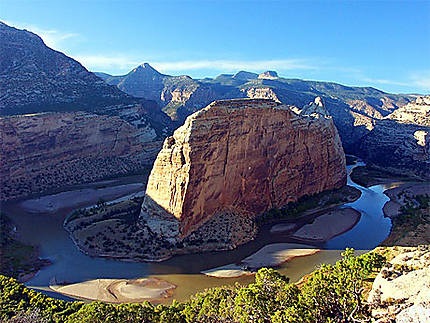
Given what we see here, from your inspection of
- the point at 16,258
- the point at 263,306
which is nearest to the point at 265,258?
the point at 263,306

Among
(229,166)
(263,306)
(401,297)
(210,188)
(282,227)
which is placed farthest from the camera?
(282,227)

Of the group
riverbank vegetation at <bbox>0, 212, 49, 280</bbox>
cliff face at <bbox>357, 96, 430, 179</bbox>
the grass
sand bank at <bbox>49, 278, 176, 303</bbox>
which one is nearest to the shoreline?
the grass

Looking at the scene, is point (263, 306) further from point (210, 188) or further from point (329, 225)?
point (329, 225)

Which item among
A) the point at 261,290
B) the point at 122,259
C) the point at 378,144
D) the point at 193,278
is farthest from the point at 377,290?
the point at 378,144

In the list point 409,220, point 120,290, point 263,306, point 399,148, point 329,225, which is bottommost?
point 120,290

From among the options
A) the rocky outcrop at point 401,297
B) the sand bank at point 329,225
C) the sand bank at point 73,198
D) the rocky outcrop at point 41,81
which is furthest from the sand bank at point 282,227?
the rocky outcrop at point 41,81

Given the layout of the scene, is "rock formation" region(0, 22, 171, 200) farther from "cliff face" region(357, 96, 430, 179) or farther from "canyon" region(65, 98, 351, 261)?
"cliff face" region(357, 96, 430, 179)

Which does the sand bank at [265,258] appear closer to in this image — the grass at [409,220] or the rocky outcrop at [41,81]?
the grass at [409,220]

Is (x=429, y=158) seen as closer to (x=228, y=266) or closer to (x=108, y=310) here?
(x=228, y=266)
